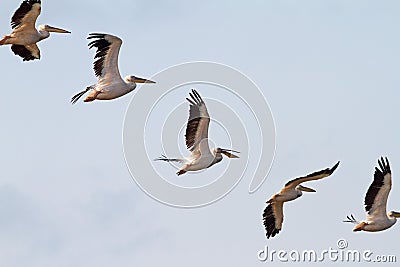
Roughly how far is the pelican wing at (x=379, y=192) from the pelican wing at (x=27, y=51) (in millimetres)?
8410

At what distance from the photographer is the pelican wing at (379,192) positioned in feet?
128

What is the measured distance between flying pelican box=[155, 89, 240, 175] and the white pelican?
1.59 metres

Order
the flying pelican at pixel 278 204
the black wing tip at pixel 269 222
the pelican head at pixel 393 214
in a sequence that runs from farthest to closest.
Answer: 1. the black wing tip at pixel 269 222
2. the pelican head at pixel 393 214
3. the flying pelican at pixel 278 204

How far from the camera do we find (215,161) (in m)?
37.9

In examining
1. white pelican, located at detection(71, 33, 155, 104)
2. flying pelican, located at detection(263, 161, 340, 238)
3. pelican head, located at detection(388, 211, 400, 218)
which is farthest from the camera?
pelican head, located at detection(388, 211, 400, 218)

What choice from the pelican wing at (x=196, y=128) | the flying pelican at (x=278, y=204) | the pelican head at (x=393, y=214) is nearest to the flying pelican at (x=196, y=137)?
the pelican wing at (x=196, y=128)

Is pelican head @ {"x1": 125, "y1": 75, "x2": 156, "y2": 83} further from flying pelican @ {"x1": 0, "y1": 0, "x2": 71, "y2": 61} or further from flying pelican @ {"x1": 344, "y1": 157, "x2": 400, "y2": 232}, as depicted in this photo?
flying pelican @ {"x1": 344, "y1": 157, "x2": 400, "y2": 232}

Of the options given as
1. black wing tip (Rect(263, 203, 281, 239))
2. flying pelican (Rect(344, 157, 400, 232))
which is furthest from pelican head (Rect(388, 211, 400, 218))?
black wing tip (Rect(263, 203, 281, 239))

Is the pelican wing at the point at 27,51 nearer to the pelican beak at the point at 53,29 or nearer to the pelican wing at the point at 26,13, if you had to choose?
the pelican beak at the point at 53,29

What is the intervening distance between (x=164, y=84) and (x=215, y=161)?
3088 mm

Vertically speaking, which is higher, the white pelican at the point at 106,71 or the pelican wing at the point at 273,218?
the white pelican at the point at 106,71

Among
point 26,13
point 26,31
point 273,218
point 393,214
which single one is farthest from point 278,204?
point 26,13

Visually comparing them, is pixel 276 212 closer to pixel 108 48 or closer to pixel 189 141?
pixel 189 141

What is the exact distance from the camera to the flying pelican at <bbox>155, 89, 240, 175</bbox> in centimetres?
3731
